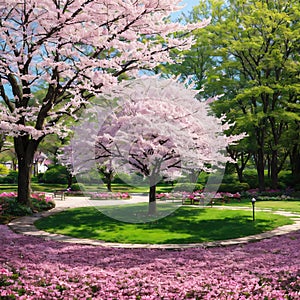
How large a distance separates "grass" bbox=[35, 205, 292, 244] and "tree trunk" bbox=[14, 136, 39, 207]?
2.25m

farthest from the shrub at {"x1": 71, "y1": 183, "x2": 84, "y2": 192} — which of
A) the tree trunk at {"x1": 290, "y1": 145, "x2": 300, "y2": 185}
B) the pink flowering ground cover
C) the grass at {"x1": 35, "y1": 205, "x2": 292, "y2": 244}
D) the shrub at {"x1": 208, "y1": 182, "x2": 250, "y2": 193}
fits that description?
the pink flowering ground cover

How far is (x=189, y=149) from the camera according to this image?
1580cm

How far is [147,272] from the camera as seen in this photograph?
7.71 m

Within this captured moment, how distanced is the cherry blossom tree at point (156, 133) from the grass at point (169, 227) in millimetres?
2334

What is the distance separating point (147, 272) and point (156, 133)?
8.13m

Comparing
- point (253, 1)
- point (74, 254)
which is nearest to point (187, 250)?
point (74, 254)

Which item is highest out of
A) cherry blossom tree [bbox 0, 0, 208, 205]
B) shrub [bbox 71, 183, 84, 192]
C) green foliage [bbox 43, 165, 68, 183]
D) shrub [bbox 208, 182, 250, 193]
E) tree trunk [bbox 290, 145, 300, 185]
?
cherry blossom tree [bbox 0, 0, 208, 205]

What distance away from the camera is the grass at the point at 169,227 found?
38.3ft

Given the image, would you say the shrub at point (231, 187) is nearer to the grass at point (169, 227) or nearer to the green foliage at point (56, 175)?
the grass at point (169, 227)

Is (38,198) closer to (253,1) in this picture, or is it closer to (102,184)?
(102,184)

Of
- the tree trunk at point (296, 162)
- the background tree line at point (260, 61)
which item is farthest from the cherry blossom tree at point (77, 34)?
the tree trunk at point (296, 162)

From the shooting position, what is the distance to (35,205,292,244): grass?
11.7m

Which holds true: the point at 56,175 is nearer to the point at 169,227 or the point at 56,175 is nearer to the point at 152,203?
the point at 152,203

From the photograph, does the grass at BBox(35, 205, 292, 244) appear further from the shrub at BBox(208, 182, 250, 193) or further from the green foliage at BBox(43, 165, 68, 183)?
the green foliage at BBox(43, 165, 68, 183)
